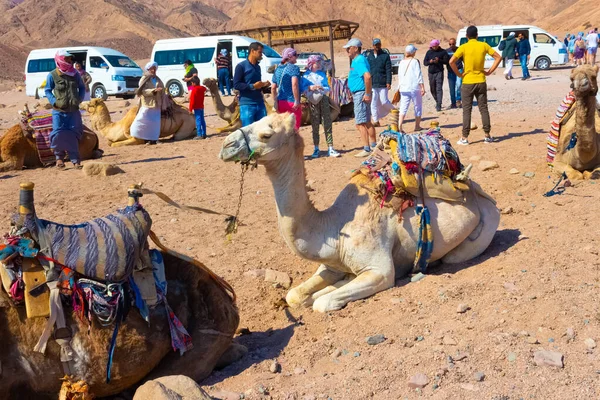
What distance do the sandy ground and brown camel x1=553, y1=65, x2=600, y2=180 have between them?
1.13 ft

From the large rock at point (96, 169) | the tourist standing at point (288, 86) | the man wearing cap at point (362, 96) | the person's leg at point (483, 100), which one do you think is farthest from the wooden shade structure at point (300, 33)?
the large rock at point (96, 169)

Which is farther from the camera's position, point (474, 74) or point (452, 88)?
point (452, 88)

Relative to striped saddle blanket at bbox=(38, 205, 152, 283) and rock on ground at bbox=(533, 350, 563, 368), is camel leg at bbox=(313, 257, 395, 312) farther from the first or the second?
striped saddle blanket at bbox=(38, 205, 152, 283)

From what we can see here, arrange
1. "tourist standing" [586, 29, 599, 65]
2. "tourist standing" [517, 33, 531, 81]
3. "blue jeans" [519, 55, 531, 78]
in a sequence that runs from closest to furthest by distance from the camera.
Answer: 1. "blue jeans" [519, 55, 531, 78]
2. "tourist standing" [517, 33, 531, 81]
3. "tourist standing" [586, 29, 599, 65]

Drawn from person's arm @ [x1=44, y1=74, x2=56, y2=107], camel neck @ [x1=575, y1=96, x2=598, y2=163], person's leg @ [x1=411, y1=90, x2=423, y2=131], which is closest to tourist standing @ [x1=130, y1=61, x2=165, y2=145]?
person's arm @ [x1=44, y1=74, x2=56, y2=107]

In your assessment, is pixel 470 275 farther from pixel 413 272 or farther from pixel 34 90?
pixel 34 90

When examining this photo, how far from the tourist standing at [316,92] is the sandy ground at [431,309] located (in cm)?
181

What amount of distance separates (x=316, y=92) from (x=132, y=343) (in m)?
7.61

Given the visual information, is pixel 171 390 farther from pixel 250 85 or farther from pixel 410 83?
pixel 410 83

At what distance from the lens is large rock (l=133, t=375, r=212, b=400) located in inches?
143

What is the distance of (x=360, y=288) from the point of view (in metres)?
5.44

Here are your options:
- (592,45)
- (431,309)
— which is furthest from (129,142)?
(592,45)

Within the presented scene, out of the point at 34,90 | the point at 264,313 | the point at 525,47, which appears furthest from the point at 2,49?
the point at 264,313

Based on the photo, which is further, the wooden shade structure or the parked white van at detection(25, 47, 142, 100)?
the wooden shade structure
